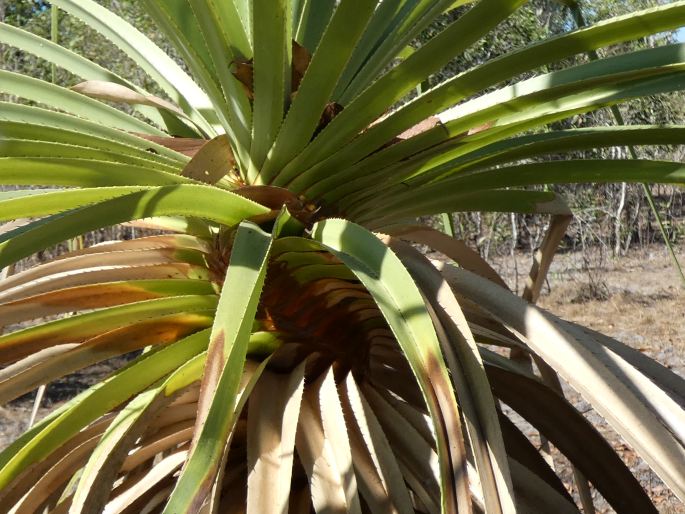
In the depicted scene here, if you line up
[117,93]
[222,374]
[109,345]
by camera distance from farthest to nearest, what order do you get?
[117,93] < [109,345] < [222,374]

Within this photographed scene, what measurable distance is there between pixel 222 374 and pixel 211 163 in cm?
30

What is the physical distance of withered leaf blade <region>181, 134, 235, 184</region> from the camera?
81cm

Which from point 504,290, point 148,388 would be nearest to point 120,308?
point 148,388

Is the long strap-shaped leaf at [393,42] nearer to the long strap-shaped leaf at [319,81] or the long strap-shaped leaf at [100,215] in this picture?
the long strap-shaped leaf at [319,81]

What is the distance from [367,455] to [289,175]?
282 mm

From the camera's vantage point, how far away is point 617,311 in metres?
7.14

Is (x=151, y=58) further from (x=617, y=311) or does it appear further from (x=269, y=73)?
(x=617, y=311)

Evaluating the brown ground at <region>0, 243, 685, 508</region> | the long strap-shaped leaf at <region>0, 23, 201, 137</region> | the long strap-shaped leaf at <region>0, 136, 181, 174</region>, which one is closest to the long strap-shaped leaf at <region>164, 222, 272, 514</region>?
the long strap-shaped leaf at <region>0, 136, 181, 174</region>

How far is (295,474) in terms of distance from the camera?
2.81 feet

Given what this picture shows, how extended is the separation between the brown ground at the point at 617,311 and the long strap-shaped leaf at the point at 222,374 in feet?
7.81

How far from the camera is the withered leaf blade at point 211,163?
0.81m

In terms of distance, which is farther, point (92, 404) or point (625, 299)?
point (625, 299)

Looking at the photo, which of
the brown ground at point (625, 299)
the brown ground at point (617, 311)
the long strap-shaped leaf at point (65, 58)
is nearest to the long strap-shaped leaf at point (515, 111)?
the long strap-shaped leaf at point (65, 58)

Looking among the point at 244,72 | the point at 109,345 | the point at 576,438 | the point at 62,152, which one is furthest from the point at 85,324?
the point at 576,438
